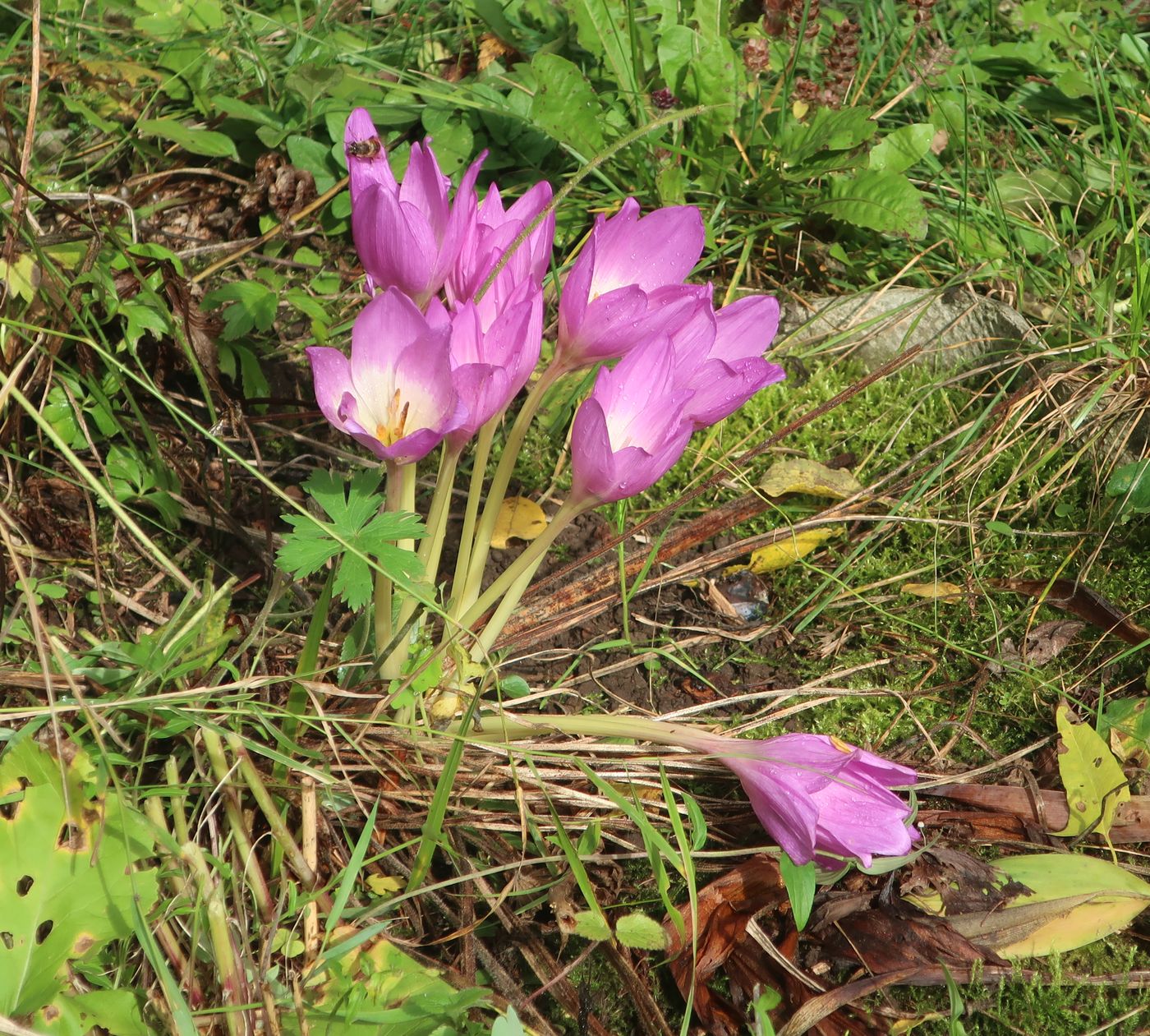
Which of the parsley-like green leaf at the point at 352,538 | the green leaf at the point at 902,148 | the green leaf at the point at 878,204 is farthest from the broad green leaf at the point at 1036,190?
the parsley-like green leaf at the point at 352,538

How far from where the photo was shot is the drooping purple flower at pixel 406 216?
4.23 ft

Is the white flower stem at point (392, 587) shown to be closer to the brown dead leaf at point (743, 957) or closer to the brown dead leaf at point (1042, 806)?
the brown dead leaf at point (743, 957)

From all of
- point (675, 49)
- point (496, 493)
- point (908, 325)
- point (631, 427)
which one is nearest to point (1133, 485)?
point (908, 325)

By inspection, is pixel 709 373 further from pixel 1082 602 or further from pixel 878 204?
pixel 878 204

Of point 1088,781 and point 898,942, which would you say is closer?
point 898,942

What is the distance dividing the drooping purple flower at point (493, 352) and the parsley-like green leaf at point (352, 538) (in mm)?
143

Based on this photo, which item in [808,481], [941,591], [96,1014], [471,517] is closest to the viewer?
[96,1014]

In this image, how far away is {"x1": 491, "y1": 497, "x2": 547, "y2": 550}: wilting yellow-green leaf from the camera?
2.02 m

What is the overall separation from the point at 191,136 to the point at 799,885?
2.16 m

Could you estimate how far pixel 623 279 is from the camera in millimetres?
1502

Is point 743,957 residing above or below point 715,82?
below

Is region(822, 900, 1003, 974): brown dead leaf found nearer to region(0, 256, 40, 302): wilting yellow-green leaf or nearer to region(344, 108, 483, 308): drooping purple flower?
region(344, 108, 483, 308): drooping purple flower

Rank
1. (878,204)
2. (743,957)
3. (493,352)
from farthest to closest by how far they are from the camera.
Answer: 1. (878,204)
2. (743,957)
3. (493,352)

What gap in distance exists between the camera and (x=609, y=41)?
258 cm
